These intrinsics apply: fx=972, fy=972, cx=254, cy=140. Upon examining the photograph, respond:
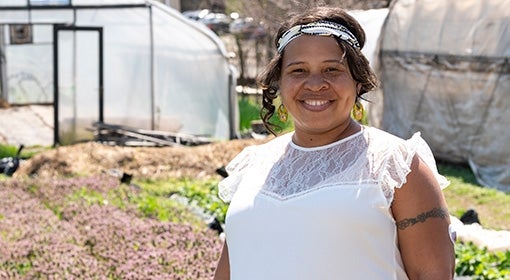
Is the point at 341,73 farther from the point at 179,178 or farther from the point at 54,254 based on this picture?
the point at 179,178

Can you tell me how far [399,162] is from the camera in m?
2.62

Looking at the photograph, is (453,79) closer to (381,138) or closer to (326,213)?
(381,138)

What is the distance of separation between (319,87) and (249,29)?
20.6 meters

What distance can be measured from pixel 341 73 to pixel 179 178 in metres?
9.26

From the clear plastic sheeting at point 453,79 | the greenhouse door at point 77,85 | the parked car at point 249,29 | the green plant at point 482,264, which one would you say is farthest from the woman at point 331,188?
the parked car at point 249,29

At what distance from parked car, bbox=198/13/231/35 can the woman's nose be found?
26682mm

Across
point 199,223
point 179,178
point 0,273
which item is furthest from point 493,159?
point 0,273

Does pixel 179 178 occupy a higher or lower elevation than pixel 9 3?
lower

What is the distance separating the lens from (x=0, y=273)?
6281 millimetres

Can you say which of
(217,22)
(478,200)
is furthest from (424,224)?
(217,22)

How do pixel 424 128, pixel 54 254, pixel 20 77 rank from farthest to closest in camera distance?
pixel 20 77, pixel 424 128, pixel 54 254

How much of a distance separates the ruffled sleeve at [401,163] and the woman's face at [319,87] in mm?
215

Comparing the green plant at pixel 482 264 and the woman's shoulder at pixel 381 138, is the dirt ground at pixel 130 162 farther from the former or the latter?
the woman's shoulder at pixel 381 138

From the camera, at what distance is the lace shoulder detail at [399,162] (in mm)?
2586
